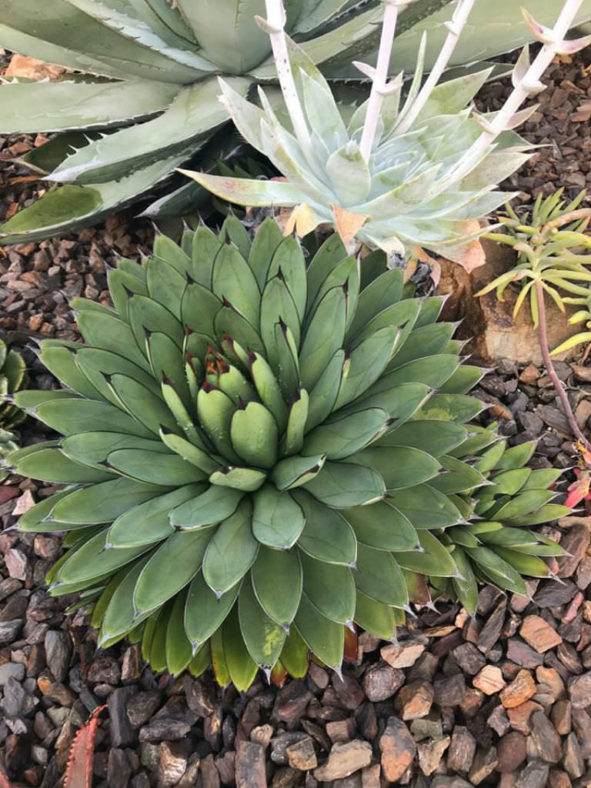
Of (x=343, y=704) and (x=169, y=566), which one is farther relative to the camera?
(x=343, y=704)

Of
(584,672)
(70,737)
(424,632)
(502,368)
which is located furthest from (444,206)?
(70,737)

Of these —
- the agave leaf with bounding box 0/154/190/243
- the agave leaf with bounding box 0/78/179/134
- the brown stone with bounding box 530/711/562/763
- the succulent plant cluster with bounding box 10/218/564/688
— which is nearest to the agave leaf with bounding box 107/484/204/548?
the succulent plant cluster with bounding box 10/218/564/688

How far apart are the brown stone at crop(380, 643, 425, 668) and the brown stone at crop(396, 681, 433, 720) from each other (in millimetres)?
42

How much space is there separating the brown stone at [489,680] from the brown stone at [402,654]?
0.41 ft

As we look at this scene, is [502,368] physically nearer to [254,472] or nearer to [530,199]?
[530,199]

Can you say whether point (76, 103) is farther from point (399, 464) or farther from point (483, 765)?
point (483, 765)

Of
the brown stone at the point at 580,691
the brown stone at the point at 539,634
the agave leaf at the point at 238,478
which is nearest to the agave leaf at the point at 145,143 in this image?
the agave leaf at the point at 238,478

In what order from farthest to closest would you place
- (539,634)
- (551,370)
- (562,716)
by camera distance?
(551,370) → (539,634) → (562,716)

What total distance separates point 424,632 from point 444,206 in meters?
0.90

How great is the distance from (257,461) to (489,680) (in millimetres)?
674

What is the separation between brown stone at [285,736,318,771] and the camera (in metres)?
1.18

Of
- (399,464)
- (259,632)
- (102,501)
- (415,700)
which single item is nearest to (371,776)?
(415,700)

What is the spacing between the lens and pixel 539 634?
1.33 metres

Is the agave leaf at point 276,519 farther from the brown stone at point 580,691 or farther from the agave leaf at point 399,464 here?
the brown stone at point 580,691
